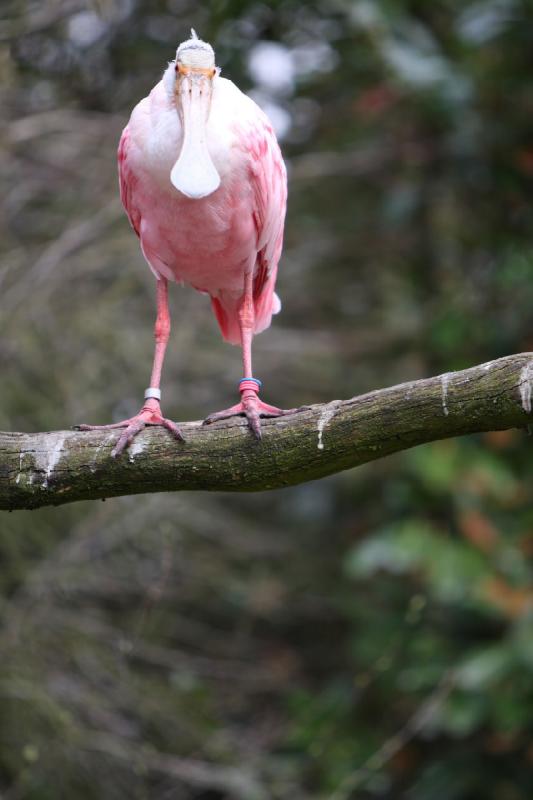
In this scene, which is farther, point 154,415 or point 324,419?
point 154,415

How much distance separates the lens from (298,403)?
29.8 feet

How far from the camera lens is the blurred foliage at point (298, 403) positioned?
21.1ft

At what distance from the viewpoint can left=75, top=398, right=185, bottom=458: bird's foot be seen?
348 cm

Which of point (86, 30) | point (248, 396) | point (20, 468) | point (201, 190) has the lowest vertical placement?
point (20, 468)

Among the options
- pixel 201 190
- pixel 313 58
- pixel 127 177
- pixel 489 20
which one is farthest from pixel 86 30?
pixel 201 190

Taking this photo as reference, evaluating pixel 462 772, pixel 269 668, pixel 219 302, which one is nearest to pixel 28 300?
pixel 219 302

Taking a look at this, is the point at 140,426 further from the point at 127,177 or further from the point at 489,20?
the point at 489,20

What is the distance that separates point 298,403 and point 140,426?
553 centimetres

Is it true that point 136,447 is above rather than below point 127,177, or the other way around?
below

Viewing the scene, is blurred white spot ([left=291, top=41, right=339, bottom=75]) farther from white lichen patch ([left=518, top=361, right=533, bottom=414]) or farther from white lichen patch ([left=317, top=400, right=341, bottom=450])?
white lichen patch ([left=518, top=361, right=533, bottom=414])

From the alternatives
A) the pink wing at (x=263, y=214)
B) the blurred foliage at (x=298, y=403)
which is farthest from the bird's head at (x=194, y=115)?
the blurred foliage at (x=298, y=403)

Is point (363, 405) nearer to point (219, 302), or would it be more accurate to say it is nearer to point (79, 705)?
point (219, 302)

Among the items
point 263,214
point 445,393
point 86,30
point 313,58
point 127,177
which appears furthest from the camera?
point 313,58

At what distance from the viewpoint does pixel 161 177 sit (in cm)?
382
